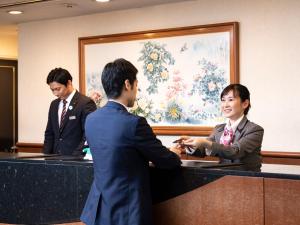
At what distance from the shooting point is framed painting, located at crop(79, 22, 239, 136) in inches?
181

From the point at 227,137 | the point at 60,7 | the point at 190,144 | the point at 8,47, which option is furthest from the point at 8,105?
the point at 190,144

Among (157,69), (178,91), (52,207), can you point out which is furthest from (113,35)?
(52,207)

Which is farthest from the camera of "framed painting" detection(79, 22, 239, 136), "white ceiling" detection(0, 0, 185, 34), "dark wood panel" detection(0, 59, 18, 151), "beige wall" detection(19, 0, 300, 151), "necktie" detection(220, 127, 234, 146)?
"dark wood panel" detection(0, 59, 18, 151)

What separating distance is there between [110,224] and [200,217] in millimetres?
416

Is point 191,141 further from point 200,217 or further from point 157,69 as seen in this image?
point 157,69

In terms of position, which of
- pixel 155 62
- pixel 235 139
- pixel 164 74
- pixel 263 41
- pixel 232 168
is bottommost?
pixel 232 168

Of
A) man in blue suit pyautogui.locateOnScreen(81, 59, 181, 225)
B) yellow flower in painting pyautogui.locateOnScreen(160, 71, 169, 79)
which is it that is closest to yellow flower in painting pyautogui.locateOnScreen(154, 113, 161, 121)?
yellow flower in painting pyautogui.locateOnScreen(160, 71, 169, 79)

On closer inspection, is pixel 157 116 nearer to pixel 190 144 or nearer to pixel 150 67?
pixel 150 67

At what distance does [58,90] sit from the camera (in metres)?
3.60

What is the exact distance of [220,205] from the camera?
210 centimetres

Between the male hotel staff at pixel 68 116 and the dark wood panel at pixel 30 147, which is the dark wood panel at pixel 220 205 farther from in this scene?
the dark wood panel at pixel 30 147

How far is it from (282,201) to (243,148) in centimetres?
56

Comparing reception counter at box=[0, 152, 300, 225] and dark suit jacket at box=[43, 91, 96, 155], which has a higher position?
dark suit jacket at box=[43, 91, 96, 155]

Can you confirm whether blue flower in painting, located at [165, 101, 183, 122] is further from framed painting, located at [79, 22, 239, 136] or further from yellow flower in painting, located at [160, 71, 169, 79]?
yellow flower in painting, located at [160, 71, 169, 79]
